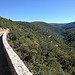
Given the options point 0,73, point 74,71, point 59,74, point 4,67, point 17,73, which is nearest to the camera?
point 17,73

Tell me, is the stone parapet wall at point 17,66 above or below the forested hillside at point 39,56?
above

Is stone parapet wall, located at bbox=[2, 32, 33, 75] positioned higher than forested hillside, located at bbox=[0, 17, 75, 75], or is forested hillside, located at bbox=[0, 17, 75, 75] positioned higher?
stone parapet wall, located at bbox=[2, 32, 33, 75]

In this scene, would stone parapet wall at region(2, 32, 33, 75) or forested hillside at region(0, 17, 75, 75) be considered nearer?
stone parapet wall at region(2, 32, 33, 75)

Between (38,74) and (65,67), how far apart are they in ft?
50.3

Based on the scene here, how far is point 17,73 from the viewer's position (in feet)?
11.5

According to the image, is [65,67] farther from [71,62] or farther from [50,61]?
[50,61]

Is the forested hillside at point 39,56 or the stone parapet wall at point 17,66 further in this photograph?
the forested hillside at point 39,56

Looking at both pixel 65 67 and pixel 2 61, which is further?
pixel 65 67

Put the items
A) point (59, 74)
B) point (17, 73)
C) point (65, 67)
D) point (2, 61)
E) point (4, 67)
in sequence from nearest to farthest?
point (17, 73)
point (4, 67)
point (2, 61)
point (59, 74)
point (65, 67)

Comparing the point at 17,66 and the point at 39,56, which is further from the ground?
the point at 17,66

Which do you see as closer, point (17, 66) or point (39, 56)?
point (17, 66)

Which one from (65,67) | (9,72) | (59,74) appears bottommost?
(65,67)

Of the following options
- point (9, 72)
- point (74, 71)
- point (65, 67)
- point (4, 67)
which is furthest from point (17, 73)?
point (65, 67)

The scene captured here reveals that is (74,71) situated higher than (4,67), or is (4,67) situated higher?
(4,67)
